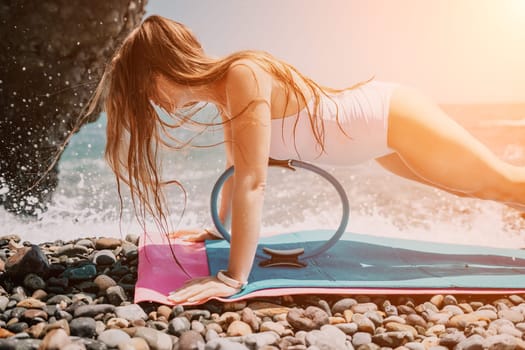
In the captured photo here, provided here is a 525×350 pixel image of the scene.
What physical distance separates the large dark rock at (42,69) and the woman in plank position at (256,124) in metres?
1.00

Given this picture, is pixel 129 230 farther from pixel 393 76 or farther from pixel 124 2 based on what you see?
pixel 393 76

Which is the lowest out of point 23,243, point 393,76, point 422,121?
point 23,243

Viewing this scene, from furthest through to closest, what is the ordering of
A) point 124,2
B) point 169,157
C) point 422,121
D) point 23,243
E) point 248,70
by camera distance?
point 169,157
point 124,2
point 23,243
point 422,121
point 248,70

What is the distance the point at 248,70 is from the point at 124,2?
4.43ft

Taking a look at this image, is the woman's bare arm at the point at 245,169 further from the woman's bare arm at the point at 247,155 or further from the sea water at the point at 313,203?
the sea water at the point at 313,203

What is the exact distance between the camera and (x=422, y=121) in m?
1.83

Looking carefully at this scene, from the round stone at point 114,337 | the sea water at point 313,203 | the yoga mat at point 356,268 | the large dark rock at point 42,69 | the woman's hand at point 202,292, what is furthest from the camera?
the large dark rock at point 42,69

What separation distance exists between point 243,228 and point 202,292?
199mm

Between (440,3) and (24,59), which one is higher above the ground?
(440,3)

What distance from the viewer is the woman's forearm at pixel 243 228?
1.56m

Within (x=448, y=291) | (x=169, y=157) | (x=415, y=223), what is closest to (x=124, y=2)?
(x=169, y=157)

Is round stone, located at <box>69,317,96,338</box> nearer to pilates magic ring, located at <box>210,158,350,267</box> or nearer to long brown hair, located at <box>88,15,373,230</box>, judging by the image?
long brown hair, located at <box>88,15,373,230</box>

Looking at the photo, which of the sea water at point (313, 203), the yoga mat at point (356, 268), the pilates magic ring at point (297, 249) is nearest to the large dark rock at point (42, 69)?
the sea water at point (313, 203)

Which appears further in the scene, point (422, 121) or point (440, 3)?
point (440, 3)
